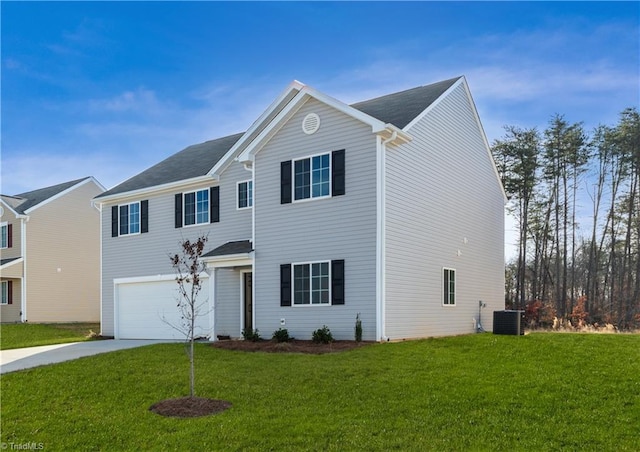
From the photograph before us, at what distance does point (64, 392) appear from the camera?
34.1ft

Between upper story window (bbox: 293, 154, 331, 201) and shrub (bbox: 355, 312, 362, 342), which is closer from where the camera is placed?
shrub (bbox: 355, 312, 362, 342)

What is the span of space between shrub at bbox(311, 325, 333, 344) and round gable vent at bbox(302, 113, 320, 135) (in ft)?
18.0

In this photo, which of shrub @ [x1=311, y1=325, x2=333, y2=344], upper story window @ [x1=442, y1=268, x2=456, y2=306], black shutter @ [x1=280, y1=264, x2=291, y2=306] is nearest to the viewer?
shrub @ [x1=311, y1=325, x2=333, y2=344]

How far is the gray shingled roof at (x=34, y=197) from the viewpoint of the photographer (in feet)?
101

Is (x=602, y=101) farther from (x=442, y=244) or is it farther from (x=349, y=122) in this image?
(x=349, y=122)

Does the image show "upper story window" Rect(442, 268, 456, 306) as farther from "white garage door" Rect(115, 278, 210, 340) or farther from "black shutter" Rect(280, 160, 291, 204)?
"white garage door" Rect(115, 278, 210, 340)

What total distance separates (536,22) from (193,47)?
33.1 feet

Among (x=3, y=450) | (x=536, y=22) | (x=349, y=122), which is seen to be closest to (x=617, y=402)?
(x=3, y=450)

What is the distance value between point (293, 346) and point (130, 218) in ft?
35.8

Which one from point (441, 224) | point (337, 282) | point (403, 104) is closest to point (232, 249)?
point (337, 282)

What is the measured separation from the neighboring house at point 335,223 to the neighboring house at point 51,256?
33.8 feet

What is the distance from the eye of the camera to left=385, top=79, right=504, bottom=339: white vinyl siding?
15.2 m

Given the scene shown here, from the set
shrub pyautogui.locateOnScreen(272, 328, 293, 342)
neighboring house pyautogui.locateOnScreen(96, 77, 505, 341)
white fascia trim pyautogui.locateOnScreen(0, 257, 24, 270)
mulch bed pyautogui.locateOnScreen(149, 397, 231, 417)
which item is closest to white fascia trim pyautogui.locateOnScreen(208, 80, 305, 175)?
neighboring house pyautogui.locateOnScreen(96, 77, 505, 341)

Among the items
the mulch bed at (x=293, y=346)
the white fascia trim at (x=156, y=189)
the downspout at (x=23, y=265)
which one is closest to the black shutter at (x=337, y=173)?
the mulch bed at (x=293, y=346)
